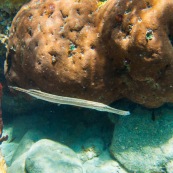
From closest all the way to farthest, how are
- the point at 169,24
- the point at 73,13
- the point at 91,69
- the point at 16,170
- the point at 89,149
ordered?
the point at 169,24, the point at 91,69, the point at 73,13, the point at 16,170, the point at 89,149

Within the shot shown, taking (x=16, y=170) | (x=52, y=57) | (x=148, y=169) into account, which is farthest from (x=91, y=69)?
(x=16, y=170)

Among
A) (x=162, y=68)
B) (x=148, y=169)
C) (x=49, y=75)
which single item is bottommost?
(x=148, y=169)

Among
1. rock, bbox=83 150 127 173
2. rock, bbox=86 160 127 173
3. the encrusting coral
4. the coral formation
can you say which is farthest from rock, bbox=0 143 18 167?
the coral formation

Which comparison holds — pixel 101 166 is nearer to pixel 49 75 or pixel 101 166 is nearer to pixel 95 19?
pixel 49 75

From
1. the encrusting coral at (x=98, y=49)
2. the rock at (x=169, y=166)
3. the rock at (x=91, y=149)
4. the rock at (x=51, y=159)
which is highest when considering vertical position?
the encrusting coral at (x=98, y=49)

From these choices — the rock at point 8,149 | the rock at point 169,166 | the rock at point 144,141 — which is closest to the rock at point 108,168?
the rock at point 144,141

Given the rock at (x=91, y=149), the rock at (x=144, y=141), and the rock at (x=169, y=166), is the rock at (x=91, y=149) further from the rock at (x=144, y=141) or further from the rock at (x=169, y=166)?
the rock at (x=169, y=166)

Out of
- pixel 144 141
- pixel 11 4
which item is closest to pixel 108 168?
pixel 144 141
